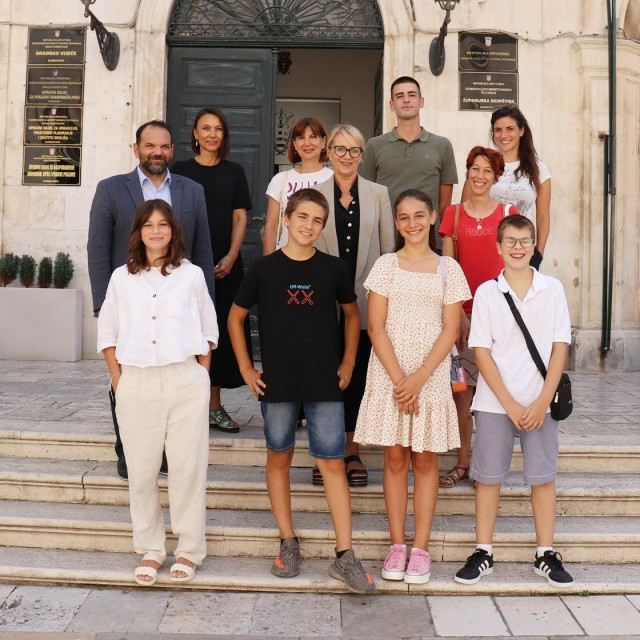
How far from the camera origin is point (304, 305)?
3.70 metres

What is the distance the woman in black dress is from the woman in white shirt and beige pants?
43.3 inches

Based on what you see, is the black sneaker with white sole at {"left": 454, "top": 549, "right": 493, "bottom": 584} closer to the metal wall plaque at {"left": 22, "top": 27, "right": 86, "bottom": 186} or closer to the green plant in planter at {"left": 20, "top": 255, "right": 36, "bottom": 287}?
the green plant in planter at {"left": 20, "top": 255, "right": 36, "bottom": 287}

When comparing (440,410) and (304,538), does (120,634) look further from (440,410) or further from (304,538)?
(440,410)

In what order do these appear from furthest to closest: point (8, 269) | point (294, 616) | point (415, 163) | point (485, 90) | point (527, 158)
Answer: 1. point (485, 90)
2. point (8, 269)
3. point (415, 163)
4. point (527, 158)
5. point (294, 616)

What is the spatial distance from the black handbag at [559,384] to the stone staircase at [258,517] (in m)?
0.79

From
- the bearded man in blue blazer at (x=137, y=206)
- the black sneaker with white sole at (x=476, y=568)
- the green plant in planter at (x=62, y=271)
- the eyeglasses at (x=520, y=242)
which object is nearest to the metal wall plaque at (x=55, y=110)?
the green plant in planter at (x=62, y=271)

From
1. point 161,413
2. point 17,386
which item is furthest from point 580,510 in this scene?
point 17,386

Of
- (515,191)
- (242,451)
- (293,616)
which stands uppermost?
(515,191)

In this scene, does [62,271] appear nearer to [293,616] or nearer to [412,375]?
[412,375]

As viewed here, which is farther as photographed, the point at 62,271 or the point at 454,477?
the point at 62,271

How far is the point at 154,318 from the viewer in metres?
3.59

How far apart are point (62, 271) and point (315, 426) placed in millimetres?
5304

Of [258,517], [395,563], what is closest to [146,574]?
[258,517]

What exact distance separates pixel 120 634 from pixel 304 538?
1089 millimetres
